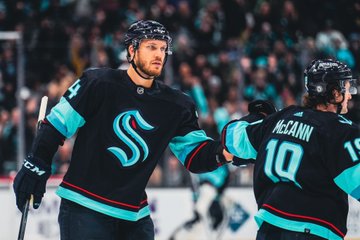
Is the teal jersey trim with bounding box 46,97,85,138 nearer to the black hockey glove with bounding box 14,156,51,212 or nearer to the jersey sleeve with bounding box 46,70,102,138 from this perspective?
the jersey sleeve with bounding box 46,70,102,138

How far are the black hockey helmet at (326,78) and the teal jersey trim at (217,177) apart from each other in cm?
465

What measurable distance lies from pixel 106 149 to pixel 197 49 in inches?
194

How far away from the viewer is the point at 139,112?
174 inches

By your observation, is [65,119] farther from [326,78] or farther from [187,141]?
[326,78]

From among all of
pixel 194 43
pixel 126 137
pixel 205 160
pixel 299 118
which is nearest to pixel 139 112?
pixel 126 137

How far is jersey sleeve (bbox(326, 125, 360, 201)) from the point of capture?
150 inches

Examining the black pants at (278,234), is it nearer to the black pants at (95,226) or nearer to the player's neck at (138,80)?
the black pants at (95,226)

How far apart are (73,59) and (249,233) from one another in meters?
2.34

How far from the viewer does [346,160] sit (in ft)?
12.5

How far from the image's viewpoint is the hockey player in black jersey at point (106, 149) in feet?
14.1

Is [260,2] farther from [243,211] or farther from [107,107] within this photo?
[107,107]

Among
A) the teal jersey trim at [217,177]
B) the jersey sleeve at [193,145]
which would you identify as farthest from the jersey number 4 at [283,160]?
the teal jersey trim at [217,177]

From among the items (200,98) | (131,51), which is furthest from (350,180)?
(200,98)

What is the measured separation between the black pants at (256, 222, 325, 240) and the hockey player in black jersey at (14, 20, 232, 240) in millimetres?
627
